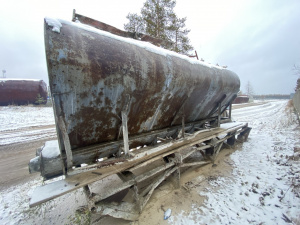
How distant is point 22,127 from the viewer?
380 inches

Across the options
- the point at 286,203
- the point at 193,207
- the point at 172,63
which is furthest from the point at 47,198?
the point at 286,203

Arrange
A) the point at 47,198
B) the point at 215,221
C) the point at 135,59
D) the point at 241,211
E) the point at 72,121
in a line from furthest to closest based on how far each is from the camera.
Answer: the point at 241,211 < the point at 215,221 < the point at 135,59 < the point at 72,121 < the point at 47,198

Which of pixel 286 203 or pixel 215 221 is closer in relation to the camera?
pixel 215 221

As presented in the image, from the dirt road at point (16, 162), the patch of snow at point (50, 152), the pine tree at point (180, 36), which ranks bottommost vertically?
the dirt road at point (16, 162)

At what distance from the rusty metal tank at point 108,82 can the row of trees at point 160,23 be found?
8842mm

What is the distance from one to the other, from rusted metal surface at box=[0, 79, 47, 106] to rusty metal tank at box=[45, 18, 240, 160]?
1908 centimetres

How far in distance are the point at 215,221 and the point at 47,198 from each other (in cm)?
295

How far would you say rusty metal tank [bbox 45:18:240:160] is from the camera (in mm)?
1811

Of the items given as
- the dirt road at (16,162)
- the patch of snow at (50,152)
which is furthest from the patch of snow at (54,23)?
the dirt road at (16,162)

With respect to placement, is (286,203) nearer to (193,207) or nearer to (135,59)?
(193,207)

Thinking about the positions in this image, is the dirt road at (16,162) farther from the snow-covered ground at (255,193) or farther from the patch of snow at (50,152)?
the snow-covered ground at (255,193)

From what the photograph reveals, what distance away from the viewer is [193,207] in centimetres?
300

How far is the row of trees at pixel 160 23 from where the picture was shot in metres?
11.0

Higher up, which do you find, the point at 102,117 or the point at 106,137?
the point at 102,117
